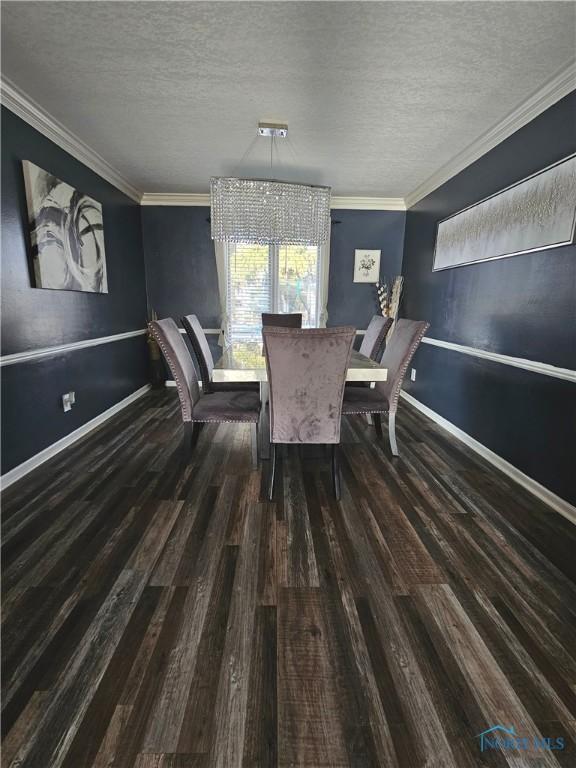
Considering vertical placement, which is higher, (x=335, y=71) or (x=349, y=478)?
(x=335, y=71)

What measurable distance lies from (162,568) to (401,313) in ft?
13.6

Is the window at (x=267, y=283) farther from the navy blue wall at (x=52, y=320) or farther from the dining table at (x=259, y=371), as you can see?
the dining table at (x=259, y=371)

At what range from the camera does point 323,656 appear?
1159mm

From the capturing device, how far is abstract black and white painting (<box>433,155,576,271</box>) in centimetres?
198

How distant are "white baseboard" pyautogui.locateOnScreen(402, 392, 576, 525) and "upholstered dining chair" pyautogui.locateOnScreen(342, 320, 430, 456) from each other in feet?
2.29

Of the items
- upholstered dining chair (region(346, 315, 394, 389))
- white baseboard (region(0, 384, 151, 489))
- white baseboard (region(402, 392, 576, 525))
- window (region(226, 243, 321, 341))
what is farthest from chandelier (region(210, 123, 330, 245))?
white baseboard (region(402, 392, 576, 525))

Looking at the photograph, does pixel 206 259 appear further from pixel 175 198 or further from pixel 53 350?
pixel 53 350

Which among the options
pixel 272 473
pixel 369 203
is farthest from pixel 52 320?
pixel 369 203

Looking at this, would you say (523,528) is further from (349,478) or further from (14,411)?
(14,411)

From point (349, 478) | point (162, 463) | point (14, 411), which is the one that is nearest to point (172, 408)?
point (162, 463)

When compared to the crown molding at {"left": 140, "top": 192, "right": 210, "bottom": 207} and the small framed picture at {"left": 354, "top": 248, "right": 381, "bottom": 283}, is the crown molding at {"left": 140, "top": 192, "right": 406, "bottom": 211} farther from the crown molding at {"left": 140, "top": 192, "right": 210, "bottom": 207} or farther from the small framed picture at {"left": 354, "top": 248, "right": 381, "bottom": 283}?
the small framed picture at {"left": 354, "top": 248, "right": 381, "bottom": 283}

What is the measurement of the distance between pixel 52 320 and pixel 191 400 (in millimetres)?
1347

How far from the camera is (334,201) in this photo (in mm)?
4332

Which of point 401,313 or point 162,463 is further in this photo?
point 401,313
